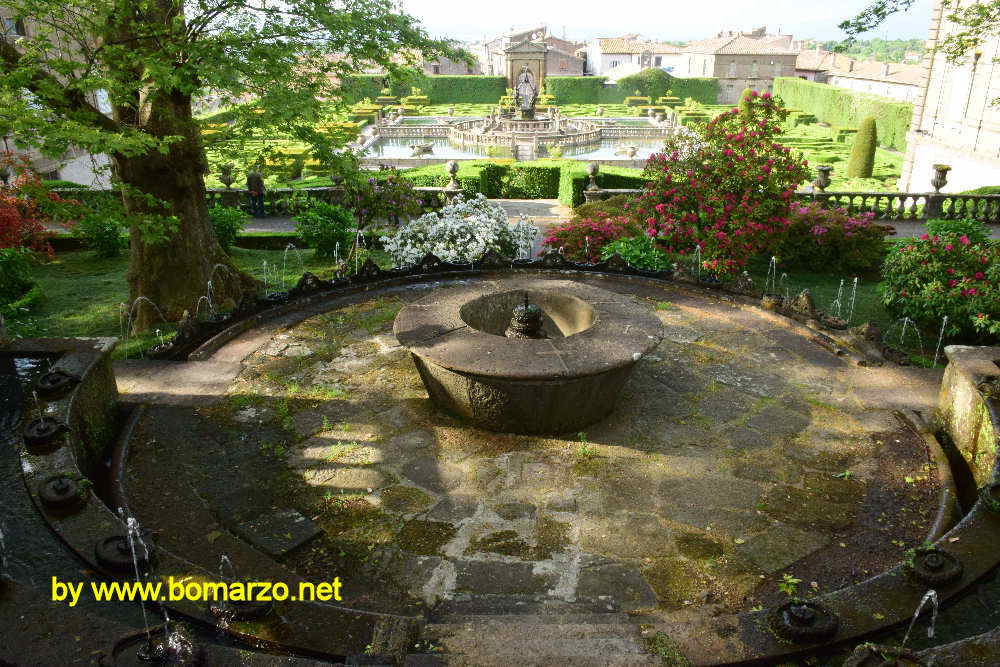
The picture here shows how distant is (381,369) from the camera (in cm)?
809

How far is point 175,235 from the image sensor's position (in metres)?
10.9

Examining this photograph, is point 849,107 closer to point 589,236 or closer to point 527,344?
point 589,236

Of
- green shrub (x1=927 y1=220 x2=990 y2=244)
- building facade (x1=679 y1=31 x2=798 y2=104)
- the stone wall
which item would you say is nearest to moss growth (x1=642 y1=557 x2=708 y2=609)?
the stone wall

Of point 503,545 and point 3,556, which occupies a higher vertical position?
point 3,556

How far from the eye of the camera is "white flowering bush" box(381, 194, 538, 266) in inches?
497

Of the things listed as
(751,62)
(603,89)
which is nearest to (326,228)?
(603,89)

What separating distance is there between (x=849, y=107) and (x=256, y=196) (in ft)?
143

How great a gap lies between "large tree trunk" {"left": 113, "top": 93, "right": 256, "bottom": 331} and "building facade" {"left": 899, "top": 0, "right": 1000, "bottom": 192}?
913 inches

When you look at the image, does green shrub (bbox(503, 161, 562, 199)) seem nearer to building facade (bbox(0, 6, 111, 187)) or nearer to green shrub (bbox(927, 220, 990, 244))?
building facade (bbox(0, 6, 111, 187))

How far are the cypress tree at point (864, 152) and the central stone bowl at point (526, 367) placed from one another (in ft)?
94.7

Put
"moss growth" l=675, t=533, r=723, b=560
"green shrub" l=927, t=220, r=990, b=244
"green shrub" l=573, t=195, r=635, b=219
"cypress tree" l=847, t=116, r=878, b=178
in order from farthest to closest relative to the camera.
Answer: "cypress tree" l=847, t=116, r=878, b=178 → "green shrub" l=573, t=195, r=635, b=219 → "green shrub" l=927, t=220, r=990, b=244 → "moss growth" l=675, t=533, r=723, b=560

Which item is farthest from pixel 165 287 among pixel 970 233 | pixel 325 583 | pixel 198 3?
pixel 970 233

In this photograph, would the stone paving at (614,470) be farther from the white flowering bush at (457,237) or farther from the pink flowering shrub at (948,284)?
the white flowering bush at (457,237)

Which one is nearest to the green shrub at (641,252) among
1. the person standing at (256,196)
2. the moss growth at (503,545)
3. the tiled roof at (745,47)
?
the moss growth at (503,545)
